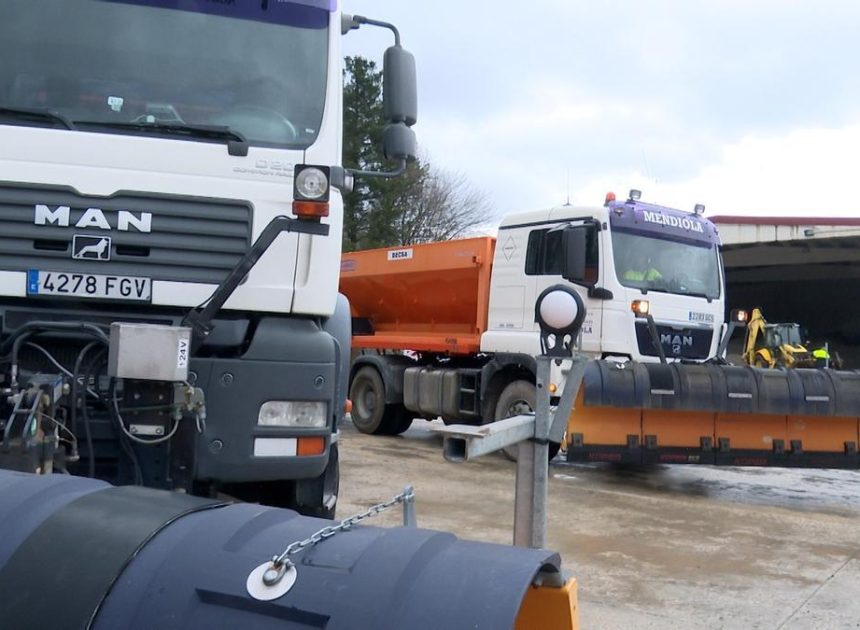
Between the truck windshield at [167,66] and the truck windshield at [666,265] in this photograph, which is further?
the truck windshield at [666,265]

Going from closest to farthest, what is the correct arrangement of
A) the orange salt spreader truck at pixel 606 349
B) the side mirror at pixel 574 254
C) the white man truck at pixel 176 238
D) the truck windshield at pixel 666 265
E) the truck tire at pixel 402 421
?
the white man truck at pixel 176 238 < the orange salt spreader truck at pixel 606 349 < the side mirror at pixel 574 254 < the truck windshield at pixel 666 265 < the truck tire at pixel 402 421

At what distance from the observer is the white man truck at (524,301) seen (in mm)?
9414

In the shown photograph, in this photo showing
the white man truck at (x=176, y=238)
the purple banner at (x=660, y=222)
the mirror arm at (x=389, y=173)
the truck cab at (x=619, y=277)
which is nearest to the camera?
the white man truck at (x=176, y=238)

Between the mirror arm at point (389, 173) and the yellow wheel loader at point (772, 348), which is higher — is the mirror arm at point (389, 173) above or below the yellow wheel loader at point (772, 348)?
above

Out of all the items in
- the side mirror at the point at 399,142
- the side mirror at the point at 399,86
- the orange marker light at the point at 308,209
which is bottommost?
the orange marker light at the point at 308,209

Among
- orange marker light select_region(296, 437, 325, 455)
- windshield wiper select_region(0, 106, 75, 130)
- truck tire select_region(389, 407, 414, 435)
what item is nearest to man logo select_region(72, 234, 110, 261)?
windshield wiper select_region(0, 106, 75, 130)

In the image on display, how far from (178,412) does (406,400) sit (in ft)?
28.6

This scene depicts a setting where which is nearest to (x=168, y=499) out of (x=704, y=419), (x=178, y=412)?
(x=178, y=412)

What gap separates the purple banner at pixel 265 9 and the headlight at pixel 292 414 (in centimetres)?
193

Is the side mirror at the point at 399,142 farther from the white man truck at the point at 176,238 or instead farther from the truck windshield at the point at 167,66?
the truck windshield at the point at 167,66

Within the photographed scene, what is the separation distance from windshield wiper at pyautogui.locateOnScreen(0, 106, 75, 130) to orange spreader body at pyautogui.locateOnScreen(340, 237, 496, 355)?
7.29 m

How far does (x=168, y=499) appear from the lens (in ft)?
7.52

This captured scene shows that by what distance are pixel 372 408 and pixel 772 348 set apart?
13433 millimetres

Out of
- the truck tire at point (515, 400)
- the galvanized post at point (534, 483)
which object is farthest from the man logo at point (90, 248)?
the truck tire at point (515, 400)
